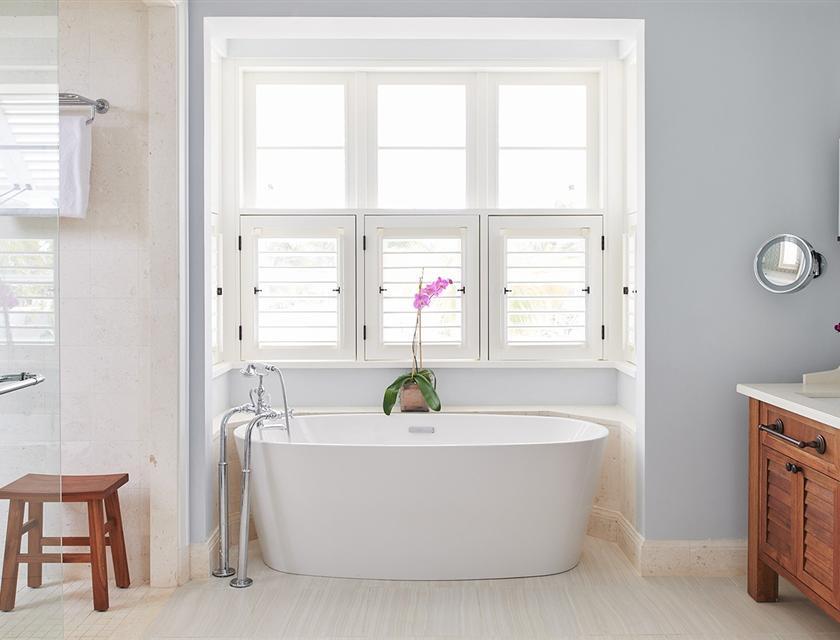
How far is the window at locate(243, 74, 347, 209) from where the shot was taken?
391 centimetres

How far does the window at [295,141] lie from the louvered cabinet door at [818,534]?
2.52 m

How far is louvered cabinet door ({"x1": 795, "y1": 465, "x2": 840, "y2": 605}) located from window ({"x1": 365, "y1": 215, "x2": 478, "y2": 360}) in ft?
5.75

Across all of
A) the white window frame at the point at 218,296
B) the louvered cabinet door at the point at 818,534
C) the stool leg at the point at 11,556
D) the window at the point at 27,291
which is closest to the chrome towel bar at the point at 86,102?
the white window frame at the point at 218,296

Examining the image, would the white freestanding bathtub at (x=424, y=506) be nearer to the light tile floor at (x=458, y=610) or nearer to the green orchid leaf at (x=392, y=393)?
the light tile floor at (x=458, y=610)

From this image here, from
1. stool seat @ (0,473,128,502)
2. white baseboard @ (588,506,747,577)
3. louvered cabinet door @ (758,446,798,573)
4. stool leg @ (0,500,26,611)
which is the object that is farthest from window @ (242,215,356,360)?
stool leg @ (0,500,26,611)

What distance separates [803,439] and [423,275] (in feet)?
6.37

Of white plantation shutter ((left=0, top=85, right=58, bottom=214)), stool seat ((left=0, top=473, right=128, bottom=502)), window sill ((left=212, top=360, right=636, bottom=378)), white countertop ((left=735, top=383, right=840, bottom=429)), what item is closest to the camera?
white plantation shutter ((left=0, top=85, right=58, bottom=214))

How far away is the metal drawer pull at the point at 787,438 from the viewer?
246 cm

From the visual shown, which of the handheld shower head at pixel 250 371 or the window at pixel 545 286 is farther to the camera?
the window at pixel 545 286

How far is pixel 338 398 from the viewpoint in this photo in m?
3.91

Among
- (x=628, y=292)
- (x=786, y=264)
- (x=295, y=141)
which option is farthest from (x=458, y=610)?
(x=295, y=141)

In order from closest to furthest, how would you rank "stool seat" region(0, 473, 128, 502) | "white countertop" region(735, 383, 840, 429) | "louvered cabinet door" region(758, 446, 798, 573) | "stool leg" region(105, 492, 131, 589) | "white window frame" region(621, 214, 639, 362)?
"stool seat" region(0, 473, 128, 502) < "white countertop" region(735, 383, 840, 429) < "louvered cabinet door" region(758, 446, 798, 573) < "stool leg" region(105, 492, 131, 589) < "white window frame" region(621, 214, 639, 362)

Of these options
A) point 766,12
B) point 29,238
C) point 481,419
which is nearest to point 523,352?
point 481,419

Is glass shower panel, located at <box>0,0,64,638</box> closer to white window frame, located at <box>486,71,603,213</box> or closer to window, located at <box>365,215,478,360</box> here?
window, located at <box>365,215,478,360</box>
